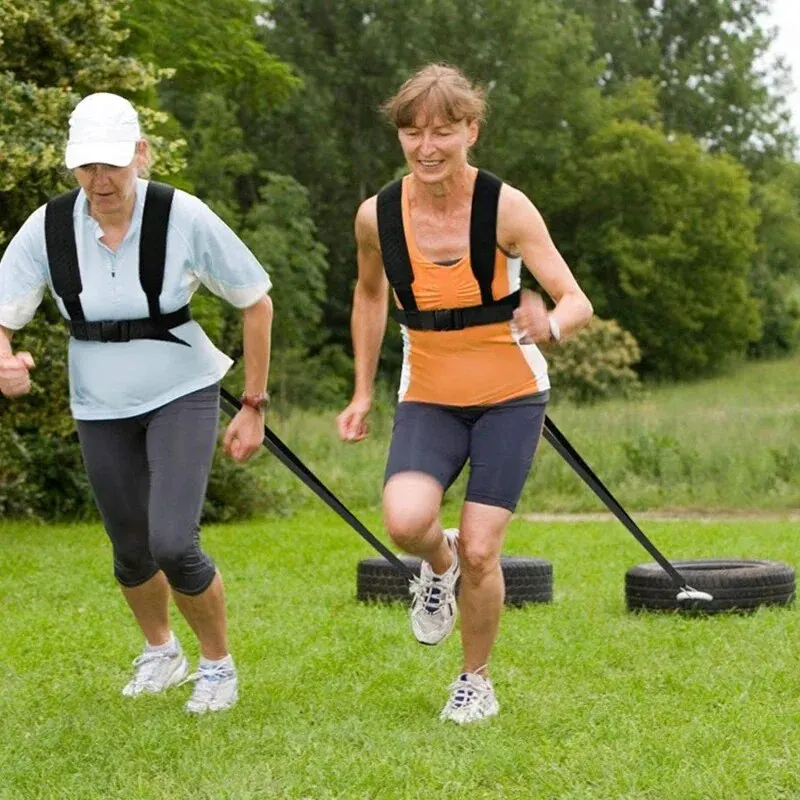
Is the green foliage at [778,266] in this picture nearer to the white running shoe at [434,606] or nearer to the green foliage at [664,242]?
the green foliage at [664,242]

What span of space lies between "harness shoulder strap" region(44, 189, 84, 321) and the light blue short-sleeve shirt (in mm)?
20

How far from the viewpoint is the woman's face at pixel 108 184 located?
5.56 meters

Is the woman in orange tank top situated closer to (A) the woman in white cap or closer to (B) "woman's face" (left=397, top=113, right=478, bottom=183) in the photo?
(B) "woman's face" (left=397, top=113, right=478, bottom=183)

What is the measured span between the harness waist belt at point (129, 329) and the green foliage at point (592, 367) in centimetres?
3261

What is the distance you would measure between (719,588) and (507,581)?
1183 millimetres

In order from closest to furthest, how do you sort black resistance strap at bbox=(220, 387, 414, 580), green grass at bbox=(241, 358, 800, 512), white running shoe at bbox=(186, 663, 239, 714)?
1. white running shoe at bbox=(186, 663, 239, 714)
2. black resistance strap at bbox=(220, 387, 414, 580)
3. green grass at bbox=(241, 358, 800, 512)

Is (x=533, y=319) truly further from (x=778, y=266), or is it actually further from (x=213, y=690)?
(x=778, y=266)

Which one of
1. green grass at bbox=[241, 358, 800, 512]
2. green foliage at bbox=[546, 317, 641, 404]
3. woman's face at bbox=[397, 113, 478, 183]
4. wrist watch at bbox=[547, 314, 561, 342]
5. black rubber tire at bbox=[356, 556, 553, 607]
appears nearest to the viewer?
wrist watch at bbox=[547, 314, 561, 342]

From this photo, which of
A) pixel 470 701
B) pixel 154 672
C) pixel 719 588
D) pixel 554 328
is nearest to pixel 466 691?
pixel 470 701

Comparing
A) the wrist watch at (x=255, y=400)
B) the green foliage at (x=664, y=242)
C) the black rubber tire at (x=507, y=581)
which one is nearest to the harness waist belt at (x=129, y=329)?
the wrist watch at (x=255, y=400)

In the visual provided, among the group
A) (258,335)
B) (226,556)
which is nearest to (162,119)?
(226,556)

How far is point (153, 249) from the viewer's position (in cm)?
571

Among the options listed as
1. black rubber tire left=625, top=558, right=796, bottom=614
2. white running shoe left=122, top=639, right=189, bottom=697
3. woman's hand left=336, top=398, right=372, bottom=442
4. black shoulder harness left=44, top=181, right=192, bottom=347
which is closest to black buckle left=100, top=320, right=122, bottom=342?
black shoulder harness left=44, top=181, right=192, bottom=347

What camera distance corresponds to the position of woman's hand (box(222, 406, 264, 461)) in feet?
19.4
